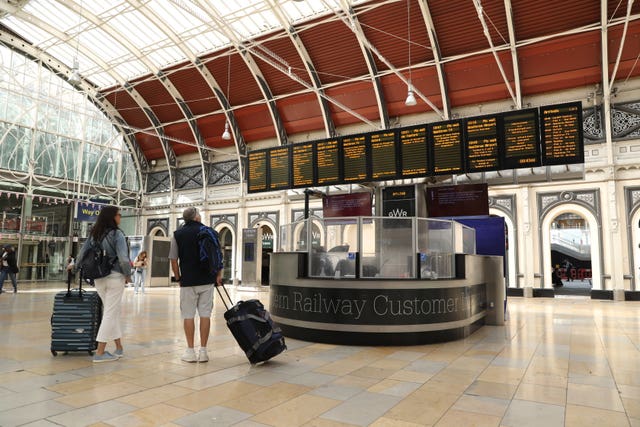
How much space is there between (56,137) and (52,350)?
2252cm

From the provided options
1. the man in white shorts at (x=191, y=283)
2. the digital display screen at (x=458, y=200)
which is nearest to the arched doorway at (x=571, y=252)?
the digital display screen at (x=458, y=200)

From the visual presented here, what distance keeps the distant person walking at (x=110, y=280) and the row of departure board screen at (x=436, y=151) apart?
671 centimetres

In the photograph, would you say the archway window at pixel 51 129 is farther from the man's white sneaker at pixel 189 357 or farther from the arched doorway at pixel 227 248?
the man's white sneaker at pixel 189 357

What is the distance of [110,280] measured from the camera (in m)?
4.70

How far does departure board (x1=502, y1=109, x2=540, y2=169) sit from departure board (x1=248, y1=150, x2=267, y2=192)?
6.34 metres

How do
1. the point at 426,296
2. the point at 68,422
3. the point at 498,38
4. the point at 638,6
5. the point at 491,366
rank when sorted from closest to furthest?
the point at 68,422, the point at 491,366, the point at 426,296, the point at 638,6, the point at 498,38

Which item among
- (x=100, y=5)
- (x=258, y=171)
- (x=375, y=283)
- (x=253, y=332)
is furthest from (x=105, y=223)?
(x=100, y=5)

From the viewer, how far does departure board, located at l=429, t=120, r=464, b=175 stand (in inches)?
373

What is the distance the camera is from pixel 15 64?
21484mm

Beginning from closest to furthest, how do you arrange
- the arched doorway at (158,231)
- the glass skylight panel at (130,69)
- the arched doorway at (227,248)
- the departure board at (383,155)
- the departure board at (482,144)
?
the departure board at (482,144) → the departure board at (383,155) → the glass skylight panel at (130,69) → the arched doorway at (227,248) → the arched doorway at (158,231)

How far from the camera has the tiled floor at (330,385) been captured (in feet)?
9.96

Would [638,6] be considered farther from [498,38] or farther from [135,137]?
[135,137]

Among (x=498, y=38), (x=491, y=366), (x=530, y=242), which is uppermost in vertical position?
(x=498, y=38)

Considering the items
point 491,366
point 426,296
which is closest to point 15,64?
point 426,296
